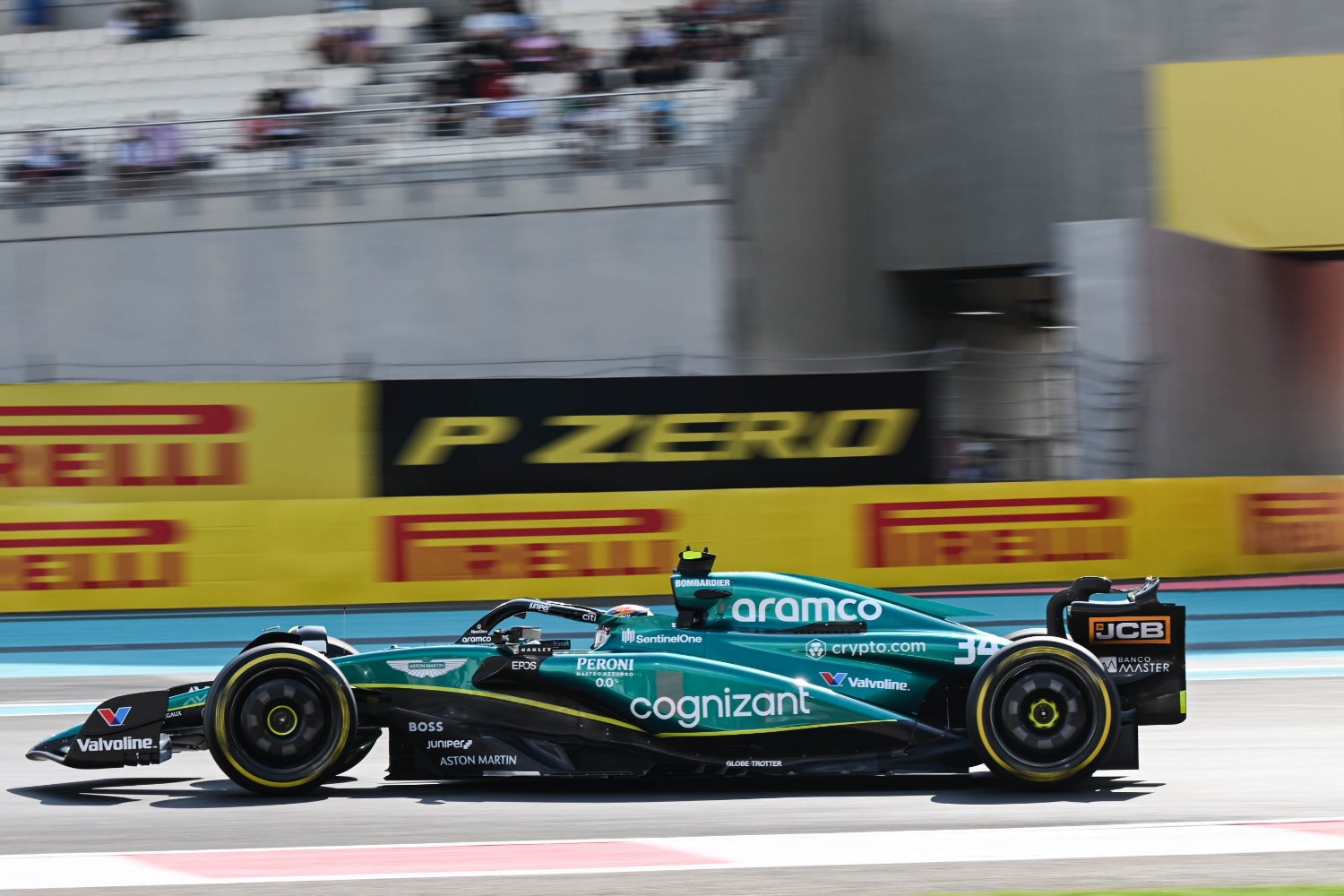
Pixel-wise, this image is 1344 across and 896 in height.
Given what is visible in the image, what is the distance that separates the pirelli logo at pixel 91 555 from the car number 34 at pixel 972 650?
24.7ft

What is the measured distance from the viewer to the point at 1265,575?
13391mm

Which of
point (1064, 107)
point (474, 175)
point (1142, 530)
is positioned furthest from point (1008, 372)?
point (1064, 107)

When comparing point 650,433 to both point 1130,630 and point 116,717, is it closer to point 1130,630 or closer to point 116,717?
point 1130,630

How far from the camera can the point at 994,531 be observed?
12.8 m

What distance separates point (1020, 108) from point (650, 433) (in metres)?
9.60

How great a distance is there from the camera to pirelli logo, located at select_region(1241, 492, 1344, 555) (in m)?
13.4

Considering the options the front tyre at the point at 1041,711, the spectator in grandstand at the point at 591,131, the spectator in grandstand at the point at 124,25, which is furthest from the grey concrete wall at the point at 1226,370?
the spectator in grandstand at the point at 124,25

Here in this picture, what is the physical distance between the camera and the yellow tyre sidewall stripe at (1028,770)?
6047mm

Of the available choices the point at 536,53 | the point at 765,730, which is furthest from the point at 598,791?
the point at 536,53

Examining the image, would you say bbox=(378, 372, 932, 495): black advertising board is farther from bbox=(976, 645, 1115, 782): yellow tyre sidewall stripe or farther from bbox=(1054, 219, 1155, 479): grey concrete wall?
bbox=(976, 645, 1115, 782): yellow tyre sidewall stripe

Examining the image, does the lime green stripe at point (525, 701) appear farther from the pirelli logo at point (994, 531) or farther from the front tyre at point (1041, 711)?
the pirelli logo at point (994, 531)

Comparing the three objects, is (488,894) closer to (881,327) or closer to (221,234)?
(221,234)

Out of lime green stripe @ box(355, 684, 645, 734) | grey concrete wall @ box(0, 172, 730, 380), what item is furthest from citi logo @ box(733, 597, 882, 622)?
grey concrete wall @ box(0, 172, 730, 380)

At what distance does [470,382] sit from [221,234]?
531 cm
